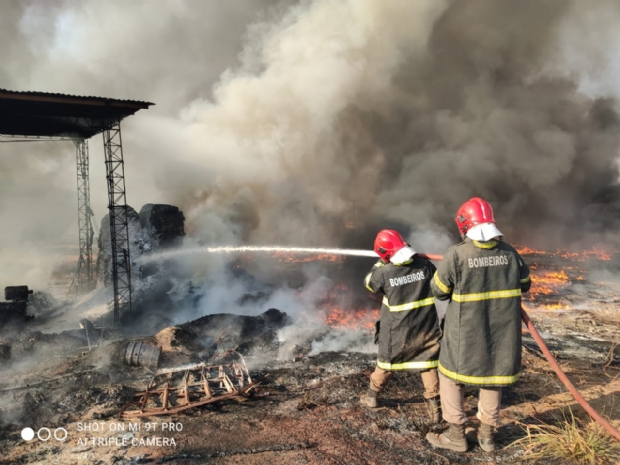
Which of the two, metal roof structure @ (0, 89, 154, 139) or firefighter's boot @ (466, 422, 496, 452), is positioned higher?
metal roof structure @ (0, 89, 154, 139)

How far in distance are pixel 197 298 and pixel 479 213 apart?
46.0 ft

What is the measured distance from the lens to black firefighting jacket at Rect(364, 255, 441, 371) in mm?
3797

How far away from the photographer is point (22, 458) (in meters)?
3.60

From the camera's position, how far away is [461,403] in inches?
134

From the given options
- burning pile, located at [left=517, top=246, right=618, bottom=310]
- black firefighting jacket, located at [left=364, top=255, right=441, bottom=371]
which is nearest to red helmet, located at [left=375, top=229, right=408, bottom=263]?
black firefighting jacket, located at [left=364, top=255, right=441, bottom=371]

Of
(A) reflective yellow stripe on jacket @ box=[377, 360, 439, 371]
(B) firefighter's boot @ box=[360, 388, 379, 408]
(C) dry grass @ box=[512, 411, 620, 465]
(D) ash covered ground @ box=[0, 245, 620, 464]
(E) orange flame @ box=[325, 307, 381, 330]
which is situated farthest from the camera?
(E) orange flame @ box=[325, 307, 381, 330]

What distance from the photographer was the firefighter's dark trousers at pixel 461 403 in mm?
3256

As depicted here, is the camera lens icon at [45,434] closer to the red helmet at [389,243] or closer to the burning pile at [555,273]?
the red helmet at [389,243]

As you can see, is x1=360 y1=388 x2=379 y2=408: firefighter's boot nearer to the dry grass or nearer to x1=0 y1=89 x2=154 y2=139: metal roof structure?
the dry grass

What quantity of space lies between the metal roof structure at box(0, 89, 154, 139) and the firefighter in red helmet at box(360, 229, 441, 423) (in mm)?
10977

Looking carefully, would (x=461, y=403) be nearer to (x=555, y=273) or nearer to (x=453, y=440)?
(x=453, y=440)

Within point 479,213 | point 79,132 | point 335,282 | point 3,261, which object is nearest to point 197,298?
point 335,282

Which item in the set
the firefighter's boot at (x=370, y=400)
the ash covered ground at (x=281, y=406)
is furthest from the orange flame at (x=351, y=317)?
the firefighter's boot at (x=370, y=400)

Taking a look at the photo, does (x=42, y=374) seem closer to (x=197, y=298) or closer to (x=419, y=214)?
(x=197, y=298)
